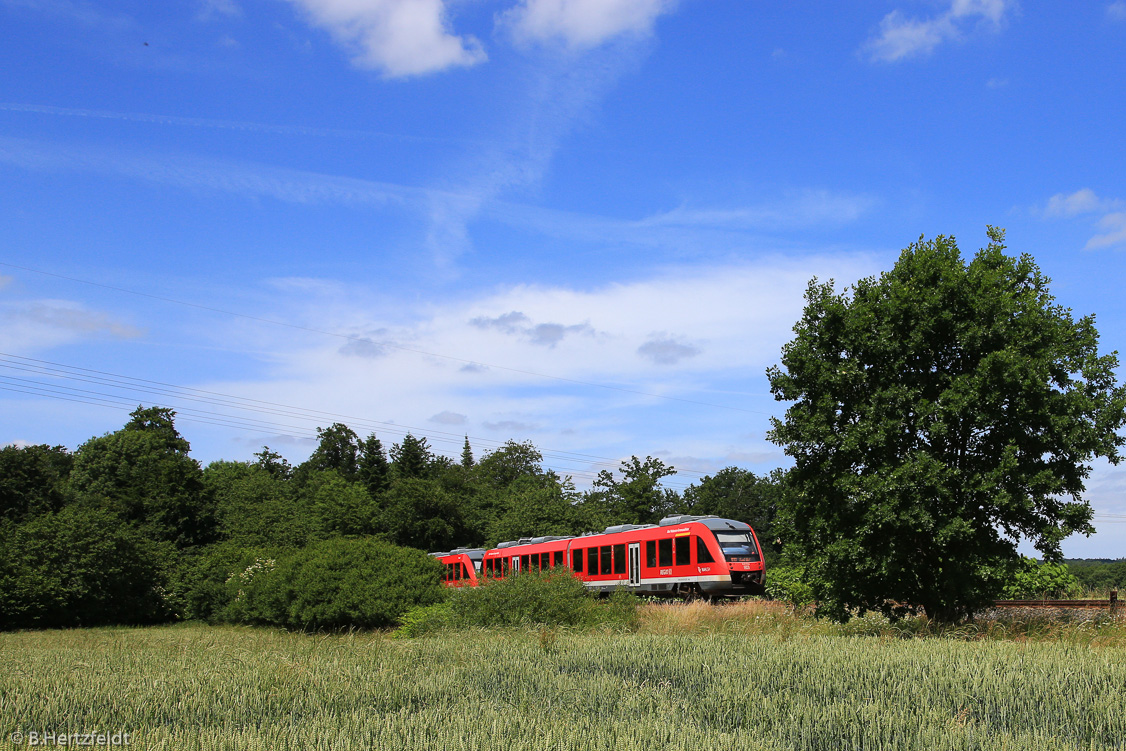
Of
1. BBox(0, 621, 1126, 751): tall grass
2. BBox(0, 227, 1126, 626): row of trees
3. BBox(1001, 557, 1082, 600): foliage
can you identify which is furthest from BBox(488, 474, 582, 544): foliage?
BBox(0, 621, 1126, 751): tall grass

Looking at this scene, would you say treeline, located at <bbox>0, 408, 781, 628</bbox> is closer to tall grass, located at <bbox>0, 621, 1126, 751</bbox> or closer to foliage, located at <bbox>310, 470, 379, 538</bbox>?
foliage, located at <bbox>310, 470, 379, 538</bbox>

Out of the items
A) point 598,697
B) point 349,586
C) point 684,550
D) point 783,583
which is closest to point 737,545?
point 684,550

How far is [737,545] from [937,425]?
515 inches

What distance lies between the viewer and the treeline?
Answer: 24312 mm

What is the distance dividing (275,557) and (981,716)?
2963 cm

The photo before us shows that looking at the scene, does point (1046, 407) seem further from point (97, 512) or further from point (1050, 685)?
point (97, 512)

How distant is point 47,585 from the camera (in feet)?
94.7

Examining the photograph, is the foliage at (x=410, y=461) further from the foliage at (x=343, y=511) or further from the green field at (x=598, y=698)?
the green field at (x=598, y=698)

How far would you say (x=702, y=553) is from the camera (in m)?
25.5

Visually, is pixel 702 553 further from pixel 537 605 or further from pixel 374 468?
pixel 374 468

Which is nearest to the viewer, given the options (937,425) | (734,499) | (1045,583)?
(937,425)

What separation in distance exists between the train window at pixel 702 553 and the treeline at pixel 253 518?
4763mm

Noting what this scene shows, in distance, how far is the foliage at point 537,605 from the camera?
15859mm

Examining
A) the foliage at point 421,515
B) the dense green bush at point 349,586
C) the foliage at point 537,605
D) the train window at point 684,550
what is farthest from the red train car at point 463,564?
the foliage at point 537,605
